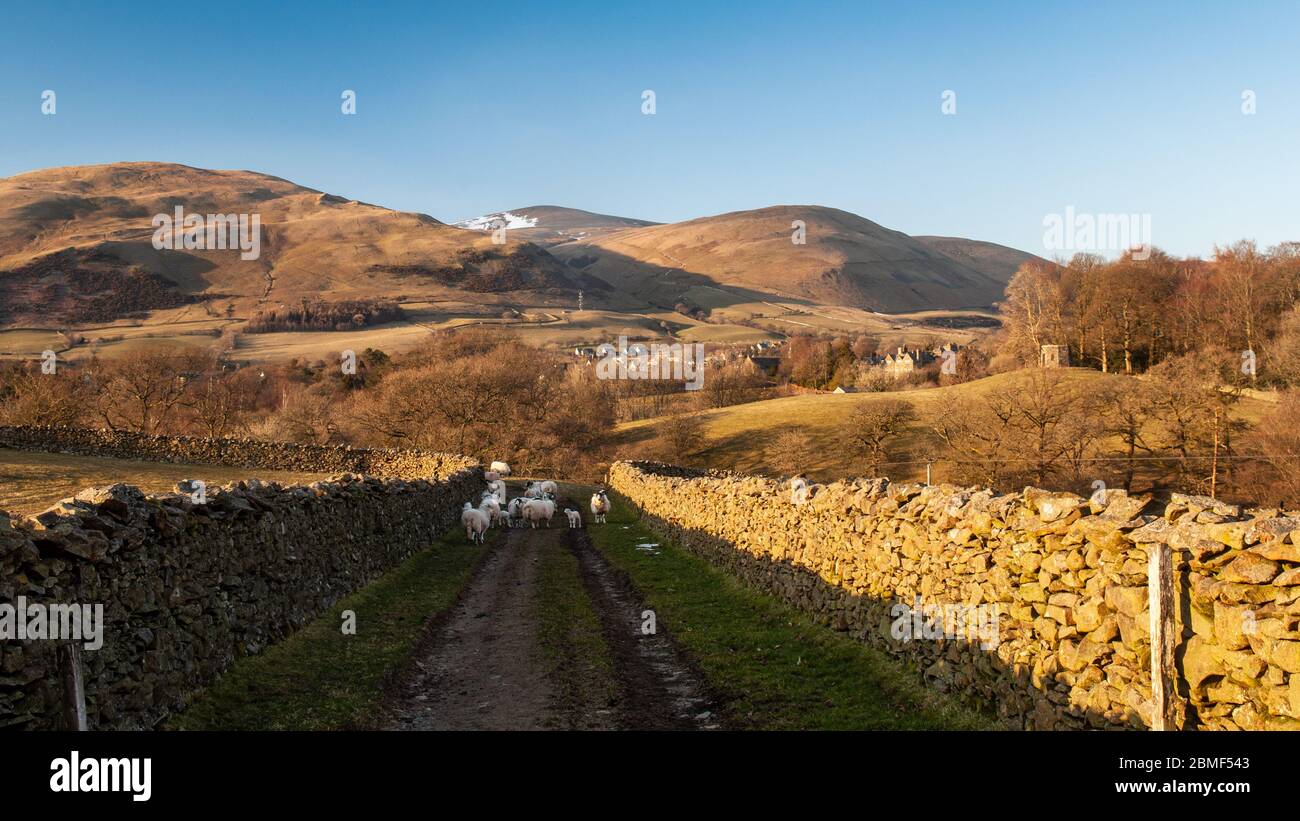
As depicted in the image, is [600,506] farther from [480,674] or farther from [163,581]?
[163,581]

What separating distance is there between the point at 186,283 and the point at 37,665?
217m

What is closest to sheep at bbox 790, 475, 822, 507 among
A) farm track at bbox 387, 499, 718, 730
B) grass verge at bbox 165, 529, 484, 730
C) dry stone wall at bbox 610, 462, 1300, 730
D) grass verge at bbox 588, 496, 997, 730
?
dry stone wall at bbox 610, 462, 1300, 730

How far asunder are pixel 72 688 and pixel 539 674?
5.78 meters

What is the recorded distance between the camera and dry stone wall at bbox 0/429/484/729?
7066 mm

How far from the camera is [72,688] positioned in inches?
285

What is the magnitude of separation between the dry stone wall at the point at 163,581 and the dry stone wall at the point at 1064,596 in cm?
866

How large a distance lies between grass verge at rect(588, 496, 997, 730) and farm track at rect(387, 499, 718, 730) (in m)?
0.44

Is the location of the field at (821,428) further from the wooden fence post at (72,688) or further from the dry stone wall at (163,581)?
the wooden fence post at (72,688)

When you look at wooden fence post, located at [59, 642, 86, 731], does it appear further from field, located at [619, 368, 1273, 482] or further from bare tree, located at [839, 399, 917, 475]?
bare tree, located at [839, 399, 917, 475]

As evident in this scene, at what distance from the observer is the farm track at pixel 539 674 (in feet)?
31.9
